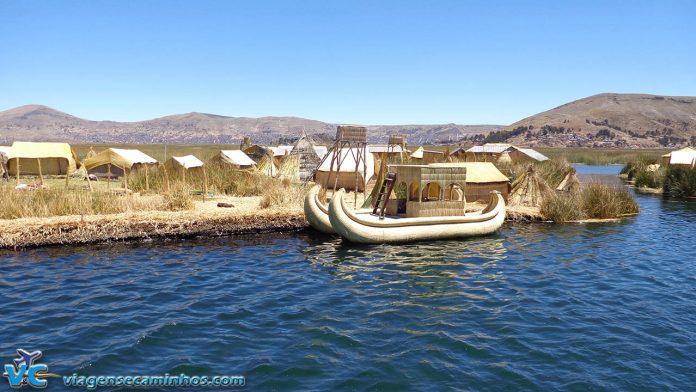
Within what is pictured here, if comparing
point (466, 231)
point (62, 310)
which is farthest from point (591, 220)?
point (62, 310)

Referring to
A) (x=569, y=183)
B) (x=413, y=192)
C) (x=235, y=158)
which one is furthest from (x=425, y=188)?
(x=235, y=158)

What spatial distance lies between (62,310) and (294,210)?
9.90 meters

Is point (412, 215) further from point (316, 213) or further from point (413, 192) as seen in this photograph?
point (316, 213)

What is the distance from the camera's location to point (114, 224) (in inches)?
599

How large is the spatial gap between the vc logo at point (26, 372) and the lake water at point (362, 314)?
0.19 m

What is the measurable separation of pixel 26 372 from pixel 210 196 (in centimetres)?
1497

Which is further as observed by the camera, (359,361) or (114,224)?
(114,224)

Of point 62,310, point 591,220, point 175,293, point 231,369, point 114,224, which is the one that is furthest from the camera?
point 591,220

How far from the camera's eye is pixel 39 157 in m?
27.3

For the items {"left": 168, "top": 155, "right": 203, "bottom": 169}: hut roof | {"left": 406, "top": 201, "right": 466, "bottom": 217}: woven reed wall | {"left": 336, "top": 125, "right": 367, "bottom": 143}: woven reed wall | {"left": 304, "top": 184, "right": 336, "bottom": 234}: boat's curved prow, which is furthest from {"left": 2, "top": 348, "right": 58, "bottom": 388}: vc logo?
{"left": 168, "top": 155, "right": 203, "bottom": 169}: hut roof

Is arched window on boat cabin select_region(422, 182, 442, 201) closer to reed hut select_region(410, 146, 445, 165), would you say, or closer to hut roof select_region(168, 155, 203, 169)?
hut roof select_region(168, 155, 203, 169)

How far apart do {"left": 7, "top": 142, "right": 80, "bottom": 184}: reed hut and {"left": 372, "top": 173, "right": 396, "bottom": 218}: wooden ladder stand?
1835 cm

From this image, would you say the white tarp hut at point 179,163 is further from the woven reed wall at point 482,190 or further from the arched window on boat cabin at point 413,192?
the woven reed wall at point 482,190

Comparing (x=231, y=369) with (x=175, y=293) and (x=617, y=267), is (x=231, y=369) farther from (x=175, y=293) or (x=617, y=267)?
(x=617, y=267)
